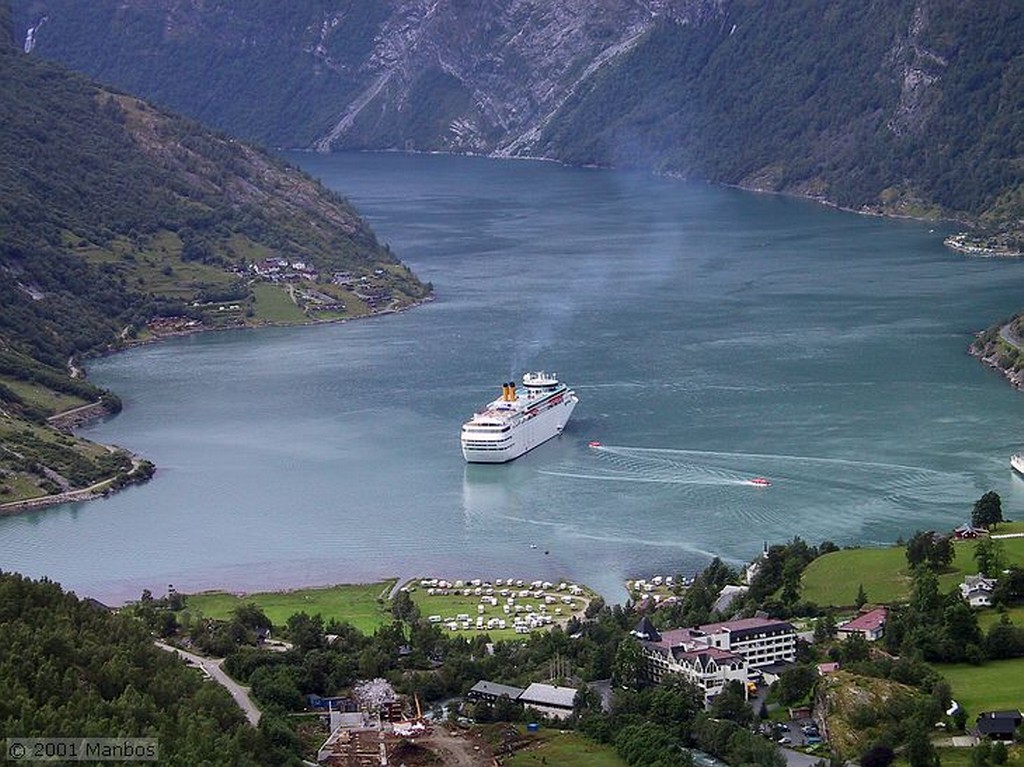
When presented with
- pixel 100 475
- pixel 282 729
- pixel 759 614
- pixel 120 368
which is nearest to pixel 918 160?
pixel 120 368

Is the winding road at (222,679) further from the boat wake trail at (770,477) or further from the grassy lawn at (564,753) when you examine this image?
the boat wake trail at (770,477)

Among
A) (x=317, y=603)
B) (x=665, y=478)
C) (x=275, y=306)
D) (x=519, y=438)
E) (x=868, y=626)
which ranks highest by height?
(x=275, y=306)

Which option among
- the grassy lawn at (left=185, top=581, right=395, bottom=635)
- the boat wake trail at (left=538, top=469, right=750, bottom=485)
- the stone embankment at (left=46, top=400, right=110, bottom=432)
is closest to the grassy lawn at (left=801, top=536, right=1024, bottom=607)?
the grassy lawn at (left=185, top=581, right=395, bottom=635)

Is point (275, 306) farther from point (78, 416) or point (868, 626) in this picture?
point (868, 626)

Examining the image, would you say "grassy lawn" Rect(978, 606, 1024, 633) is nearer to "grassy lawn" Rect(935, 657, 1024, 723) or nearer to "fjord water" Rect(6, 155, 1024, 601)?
"grassy lawn" Rect(935, 657, 1024, 723)

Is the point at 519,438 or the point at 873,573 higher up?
the point at 519,438

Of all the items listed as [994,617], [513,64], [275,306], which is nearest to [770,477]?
[994,617]

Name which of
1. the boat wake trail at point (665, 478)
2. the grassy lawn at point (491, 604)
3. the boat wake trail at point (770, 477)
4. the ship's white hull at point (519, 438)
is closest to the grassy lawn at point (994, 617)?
the grassy lawn at point (491, 604)
